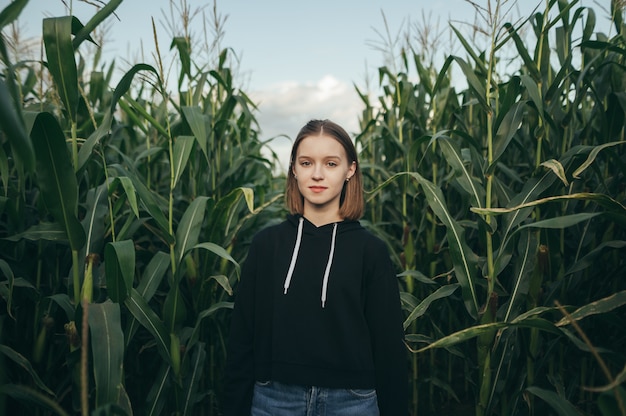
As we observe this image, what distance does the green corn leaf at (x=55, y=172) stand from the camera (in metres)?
1.65

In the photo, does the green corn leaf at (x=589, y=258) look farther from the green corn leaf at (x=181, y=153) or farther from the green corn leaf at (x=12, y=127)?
the green corn leaf at (x=12, y=127)

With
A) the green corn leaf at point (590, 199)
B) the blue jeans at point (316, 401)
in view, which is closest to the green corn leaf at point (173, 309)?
the blue jeans at point (316, 401)

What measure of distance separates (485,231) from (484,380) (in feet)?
2.16

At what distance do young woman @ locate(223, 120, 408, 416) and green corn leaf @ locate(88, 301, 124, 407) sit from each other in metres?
0.40

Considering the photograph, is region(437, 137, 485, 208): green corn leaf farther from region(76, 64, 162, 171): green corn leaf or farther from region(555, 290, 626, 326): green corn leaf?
region(76, 64, 162, 171): green corn leaf

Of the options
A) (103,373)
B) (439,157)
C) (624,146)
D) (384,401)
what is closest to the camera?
(103,373)

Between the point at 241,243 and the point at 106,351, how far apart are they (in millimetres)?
1542

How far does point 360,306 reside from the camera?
1.77m

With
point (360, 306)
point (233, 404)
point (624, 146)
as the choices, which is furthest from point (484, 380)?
point (624, 146)

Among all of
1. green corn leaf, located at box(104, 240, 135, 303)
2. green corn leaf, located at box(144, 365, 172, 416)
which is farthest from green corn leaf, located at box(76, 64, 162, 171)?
green corn leaf, located at box(144, 365, 172, 416)

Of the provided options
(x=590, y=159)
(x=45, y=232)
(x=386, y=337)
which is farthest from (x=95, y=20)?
(x=590, y=159)

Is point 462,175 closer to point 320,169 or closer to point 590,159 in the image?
point 590,159

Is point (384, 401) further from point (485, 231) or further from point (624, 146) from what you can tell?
point (624, 146)

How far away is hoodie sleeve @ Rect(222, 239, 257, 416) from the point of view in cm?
180
